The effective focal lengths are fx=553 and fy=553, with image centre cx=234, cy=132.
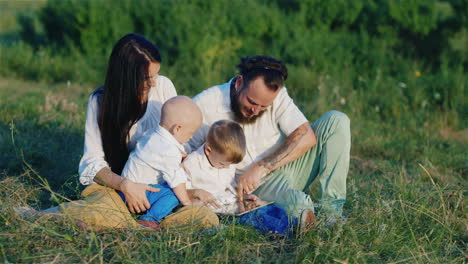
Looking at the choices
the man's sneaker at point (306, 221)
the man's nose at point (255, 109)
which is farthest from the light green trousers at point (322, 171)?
the man's nose at point (255, 109)

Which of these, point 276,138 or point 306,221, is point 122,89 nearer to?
point 276,138

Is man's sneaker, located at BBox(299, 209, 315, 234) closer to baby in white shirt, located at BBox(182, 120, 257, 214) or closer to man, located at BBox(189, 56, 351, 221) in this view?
man, located at BBox(189, 56, 351, 221)

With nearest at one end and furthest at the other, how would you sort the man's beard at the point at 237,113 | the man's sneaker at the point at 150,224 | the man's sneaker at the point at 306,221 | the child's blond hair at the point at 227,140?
1. the man's sneaker at the point at 306,221
2. the man's sneaker at the point at 150,224
3. the child's blond hair at the point at 227,140
4. the man's beard at the point at 237,113

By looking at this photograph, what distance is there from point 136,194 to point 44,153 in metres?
2.06

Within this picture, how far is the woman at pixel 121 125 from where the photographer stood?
352 centimetres

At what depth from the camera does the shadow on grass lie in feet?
15.5

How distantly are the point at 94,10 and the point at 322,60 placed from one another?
3.88 meters

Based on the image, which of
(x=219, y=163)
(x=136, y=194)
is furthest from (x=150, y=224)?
(x=219, y=163)

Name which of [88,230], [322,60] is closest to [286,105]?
[88,230]

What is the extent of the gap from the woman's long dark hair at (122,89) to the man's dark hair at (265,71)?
64 cm

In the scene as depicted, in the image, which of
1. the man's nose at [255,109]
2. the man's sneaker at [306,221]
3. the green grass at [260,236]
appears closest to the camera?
the green grass at [260,236]

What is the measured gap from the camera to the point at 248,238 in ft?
11.2

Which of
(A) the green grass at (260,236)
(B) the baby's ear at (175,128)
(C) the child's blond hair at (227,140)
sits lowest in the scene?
(A) the green grass at (260,236)

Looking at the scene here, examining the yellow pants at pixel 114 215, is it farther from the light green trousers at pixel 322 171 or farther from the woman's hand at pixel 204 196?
the light green trousers at pixel 322 171
